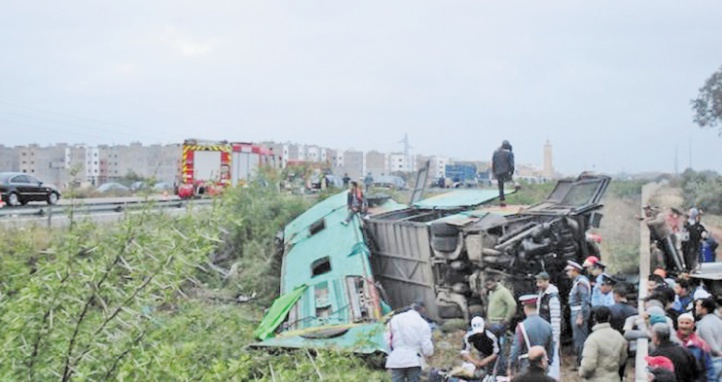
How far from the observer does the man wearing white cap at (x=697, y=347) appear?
5469 millimetres

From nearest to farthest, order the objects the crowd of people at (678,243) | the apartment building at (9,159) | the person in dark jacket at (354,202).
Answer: the crowd of people at (678,243), the person in dark jacket at (354,202), the apartment building at (9,159)

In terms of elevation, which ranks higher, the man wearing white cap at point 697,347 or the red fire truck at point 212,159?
the red fire truck at point 212,159

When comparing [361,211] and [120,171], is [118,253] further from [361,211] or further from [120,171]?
[120,171]

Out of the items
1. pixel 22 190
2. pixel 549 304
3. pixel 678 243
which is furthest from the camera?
pixel 22 190

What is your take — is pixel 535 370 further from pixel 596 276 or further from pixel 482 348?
pixel 596 276

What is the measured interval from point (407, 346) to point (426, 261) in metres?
4.22

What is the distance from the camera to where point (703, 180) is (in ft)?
116

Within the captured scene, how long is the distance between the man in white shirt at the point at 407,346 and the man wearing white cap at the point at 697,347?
2.44m

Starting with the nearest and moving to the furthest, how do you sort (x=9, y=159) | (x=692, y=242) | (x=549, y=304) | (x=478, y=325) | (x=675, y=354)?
(x=675, y=354) → (x=478, y=325) → (x=549, y=304) → (x=692, y=242) → (x=9, y=159)

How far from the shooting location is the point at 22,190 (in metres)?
A: 20.5

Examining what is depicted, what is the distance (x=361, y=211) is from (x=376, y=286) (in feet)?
9.96

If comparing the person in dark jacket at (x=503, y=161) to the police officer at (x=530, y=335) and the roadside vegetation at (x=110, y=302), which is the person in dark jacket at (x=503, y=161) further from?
the roadside vegetation at (x=110, y=302)

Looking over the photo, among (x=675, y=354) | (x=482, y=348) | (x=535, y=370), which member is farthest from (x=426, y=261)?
(x=535, y=370)

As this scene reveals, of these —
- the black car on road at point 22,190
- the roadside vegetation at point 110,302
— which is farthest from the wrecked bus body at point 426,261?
the black car on road at point 22,190
